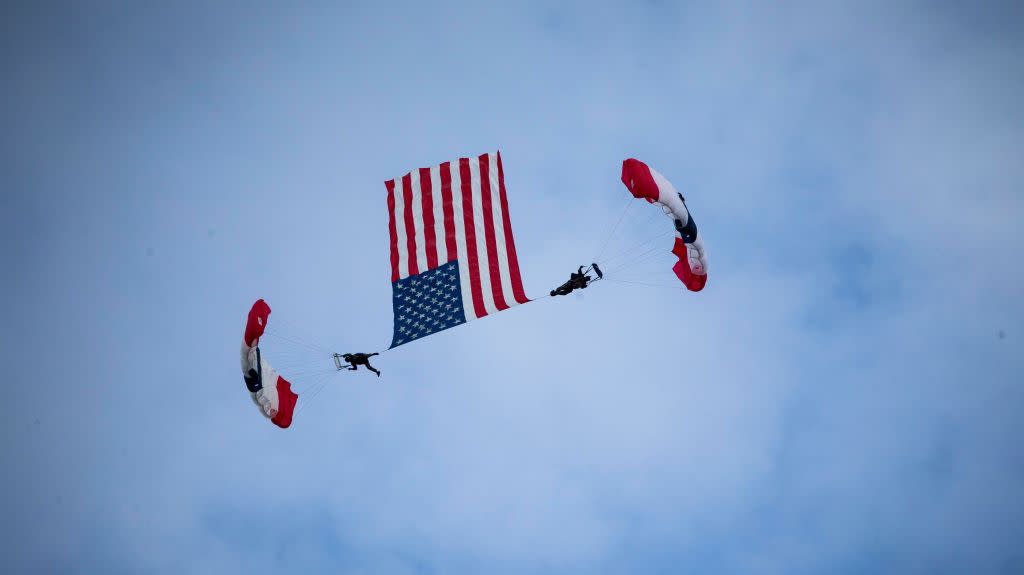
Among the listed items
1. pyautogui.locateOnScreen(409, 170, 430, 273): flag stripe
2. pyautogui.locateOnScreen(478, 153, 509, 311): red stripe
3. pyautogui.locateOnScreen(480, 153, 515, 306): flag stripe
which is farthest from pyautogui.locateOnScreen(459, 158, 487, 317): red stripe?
pyautogui.locateOnScreen(409, 170, 430, 273): flag stripe

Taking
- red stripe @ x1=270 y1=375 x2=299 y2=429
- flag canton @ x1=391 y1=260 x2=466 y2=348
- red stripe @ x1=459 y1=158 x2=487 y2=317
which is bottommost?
red stripe @ x1=270 y1=375 x2=299 y2=429

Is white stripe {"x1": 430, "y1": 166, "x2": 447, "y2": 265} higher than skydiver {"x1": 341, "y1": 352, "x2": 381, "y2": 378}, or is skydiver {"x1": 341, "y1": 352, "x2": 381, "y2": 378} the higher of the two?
white stripe {"x1": 430, "y1": 166, "x2": 447, "y2": 265}

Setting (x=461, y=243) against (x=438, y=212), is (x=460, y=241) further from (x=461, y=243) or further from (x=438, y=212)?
(x=438, y=212)

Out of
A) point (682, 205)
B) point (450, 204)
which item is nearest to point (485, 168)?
point (450, 204)

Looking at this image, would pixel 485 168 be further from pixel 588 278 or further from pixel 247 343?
pixel 247 343

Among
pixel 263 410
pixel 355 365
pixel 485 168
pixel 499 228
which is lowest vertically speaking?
pixel 263 410

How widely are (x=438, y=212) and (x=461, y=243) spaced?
4.78 feet

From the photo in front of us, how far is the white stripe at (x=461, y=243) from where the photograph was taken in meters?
29.0

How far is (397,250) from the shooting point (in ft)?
101

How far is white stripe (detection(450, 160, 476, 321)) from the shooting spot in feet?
95.2

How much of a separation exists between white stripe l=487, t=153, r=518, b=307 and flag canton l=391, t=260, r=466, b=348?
1.46 metres

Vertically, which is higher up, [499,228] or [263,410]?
[499,228]

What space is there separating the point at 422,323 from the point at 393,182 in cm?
539

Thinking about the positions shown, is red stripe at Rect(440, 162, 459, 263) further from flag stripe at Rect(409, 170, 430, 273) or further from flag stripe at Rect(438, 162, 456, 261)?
flag stripe at Rect(409, 170, 430, 273)
